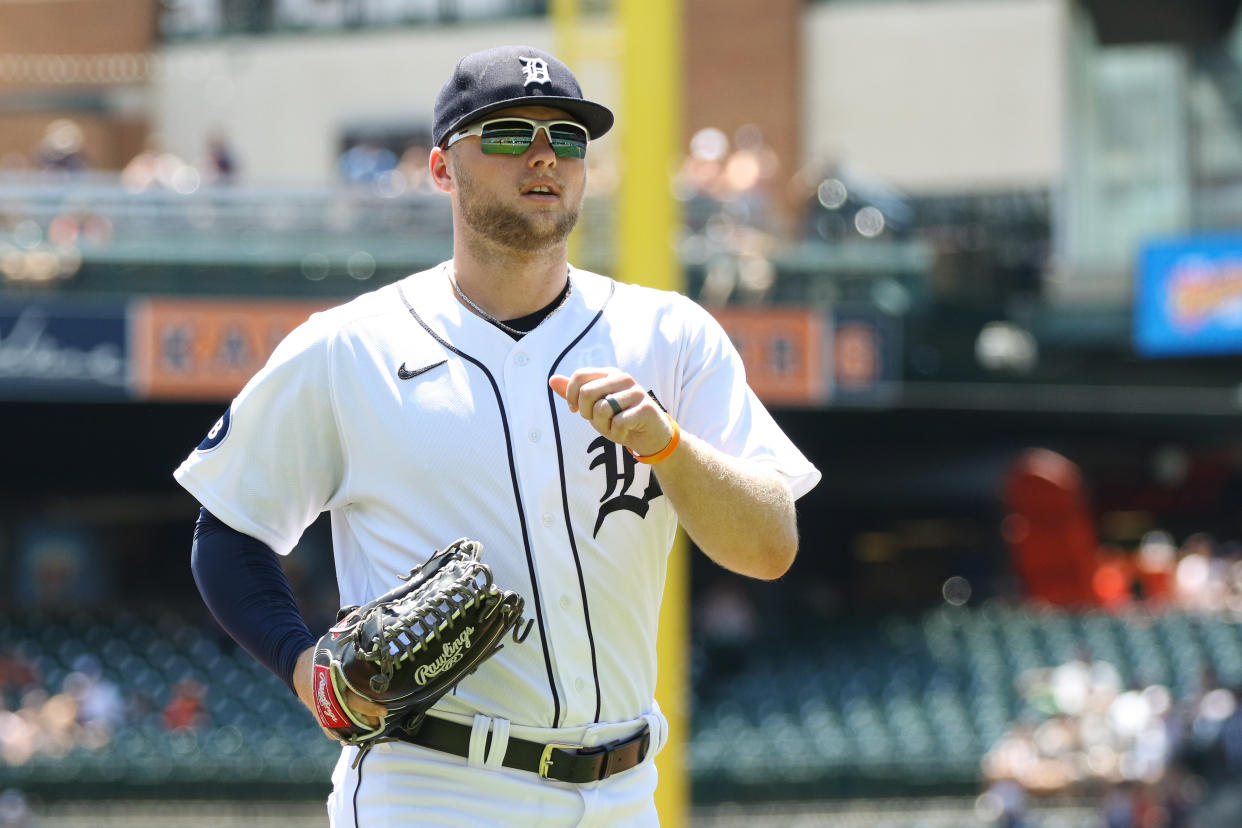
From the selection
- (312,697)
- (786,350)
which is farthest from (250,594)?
(786,350)

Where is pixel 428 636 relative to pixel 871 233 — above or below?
above

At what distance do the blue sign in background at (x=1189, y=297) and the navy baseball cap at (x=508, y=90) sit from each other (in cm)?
1110

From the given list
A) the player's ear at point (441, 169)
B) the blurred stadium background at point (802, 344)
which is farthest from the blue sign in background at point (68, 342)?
the player's ear at point (441, 169)

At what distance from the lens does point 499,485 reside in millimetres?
2271

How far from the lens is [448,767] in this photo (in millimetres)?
2244

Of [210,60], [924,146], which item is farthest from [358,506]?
[210,60]

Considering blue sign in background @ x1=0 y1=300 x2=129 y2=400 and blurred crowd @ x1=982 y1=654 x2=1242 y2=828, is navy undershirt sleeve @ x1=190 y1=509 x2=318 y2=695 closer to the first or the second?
blurred crowd @ x1=982 y1=654 x2=1242 y2=828

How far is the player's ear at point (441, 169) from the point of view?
2371 mm

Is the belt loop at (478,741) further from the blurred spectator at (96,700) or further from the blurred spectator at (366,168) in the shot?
the blurred spectator at (366,168)

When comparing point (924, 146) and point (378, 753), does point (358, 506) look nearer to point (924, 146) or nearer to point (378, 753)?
point (378, 753)

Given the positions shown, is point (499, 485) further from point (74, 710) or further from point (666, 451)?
point (74, 710)

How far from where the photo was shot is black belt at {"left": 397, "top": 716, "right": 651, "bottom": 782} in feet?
7.35

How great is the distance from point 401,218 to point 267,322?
3.77 ft

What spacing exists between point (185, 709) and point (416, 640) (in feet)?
34.8
